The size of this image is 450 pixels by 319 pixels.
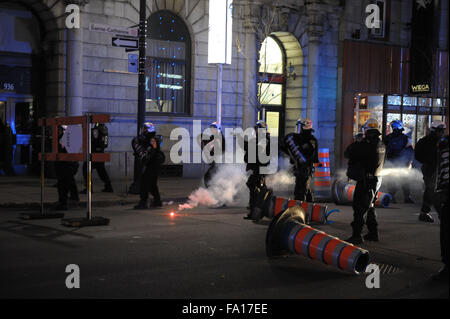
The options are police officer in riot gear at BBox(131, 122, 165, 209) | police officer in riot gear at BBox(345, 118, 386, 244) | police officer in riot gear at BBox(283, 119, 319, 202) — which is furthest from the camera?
police officer in riot gear at BBox(131, 122, 165, 209)

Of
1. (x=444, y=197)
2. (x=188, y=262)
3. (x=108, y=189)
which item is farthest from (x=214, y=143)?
(x=444, y=197)

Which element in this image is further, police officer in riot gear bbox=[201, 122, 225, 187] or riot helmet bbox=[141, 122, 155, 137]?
police officer in riot gear bbox=[201, 122, 225, 187]

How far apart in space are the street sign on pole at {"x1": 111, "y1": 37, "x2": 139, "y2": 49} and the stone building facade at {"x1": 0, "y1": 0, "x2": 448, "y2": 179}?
30 centimetres

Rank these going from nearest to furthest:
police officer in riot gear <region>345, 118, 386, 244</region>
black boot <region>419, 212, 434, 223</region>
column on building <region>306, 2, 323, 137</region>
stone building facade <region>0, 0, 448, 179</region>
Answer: police officer in riot gear <region>345, 118, 386, 244</region>
black boot <region>419, 212, 434, 223</region>
stone building facade <region>0, 0, 448, 179</region>
column on building <region>306, 2, 323, 137</region>

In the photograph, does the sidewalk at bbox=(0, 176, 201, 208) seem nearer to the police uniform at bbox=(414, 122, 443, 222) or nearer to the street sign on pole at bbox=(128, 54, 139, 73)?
the street sign on pole at bbox=(128, 54, 139, 73)

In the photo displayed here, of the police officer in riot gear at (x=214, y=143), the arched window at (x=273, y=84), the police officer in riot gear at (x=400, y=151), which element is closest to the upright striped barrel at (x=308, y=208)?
the police officer in riot gear at (x=214, y=143)

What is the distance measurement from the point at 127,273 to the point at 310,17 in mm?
17327

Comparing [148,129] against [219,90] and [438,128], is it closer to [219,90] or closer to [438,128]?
[438,128]

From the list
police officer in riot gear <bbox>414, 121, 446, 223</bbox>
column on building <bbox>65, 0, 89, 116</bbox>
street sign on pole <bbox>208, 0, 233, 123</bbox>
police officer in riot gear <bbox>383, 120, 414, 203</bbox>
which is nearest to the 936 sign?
column on building <bbox>65, 0, 89, 116</bbox>

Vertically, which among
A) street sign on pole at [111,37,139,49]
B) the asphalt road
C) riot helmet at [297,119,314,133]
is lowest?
the asphalt road

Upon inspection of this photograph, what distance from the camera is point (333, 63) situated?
22.6 meters

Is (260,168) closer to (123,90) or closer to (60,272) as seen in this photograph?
(60,272)

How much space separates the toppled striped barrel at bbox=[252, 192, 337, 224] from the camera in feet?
31.3

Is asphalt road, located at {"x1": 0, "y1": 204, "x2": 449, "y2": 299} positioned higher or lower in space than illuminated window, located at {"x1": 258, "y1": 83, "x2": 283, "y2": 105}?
lower
